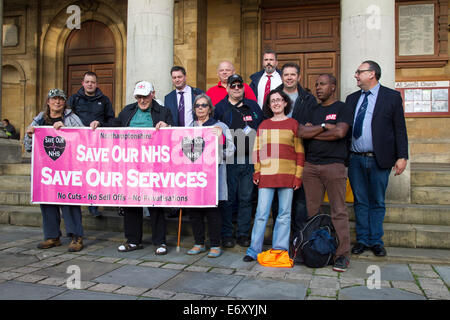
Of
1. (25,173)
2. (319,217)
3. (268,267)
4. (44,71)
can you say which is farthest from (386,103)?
(44,71)

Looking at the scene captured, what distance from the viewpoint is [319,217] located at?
4723mm

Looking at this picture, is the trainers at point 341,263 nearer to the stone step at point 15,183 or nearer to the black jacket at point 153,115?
the black jacket at point 153,115

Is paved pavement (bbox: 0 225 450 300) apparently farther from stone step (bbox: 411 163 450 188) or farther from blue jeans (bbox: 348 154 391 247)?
stone step (bbox: 411 163 450 188)

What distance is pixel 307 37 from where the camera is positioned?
11.6 meters

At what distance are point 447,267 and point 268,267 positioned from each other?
1999mm

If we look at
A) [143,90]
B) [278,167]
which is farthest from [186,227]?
[143,90]

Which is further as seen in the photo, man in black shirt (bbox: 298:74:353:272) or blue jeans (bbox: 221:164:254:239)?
blue jeans (bbox: 221:164:254:239)

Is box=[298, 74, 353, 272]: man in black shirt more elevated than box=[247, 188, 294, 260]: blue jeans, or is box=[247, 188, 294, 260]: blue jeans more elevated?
box=[298, 74, 353, 272]: man in black shirt

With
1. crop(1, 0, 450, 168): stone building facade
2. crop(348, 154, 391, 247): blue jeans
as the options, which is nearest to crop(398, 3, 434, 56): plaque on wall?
crop(1, 0, 450, 168): stone building facade

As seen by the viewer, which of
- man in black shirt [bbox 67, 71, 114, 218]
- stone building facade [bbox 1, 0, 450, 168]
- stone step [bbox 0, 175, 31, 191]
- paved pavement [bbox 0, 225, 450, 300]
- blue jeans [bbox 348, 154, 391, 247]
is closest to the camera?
paved pavement [bbox 0, 225, 450, 300]

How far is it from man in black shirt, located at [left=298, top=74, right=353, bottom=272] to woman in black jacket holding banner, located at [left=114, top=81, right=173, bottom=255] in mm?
1876

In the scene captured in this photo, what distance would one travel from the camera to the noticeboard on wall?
10432 millimetres

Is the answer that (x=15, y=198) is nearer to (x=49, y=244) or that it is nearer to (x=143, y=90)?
(x=49, y=244)

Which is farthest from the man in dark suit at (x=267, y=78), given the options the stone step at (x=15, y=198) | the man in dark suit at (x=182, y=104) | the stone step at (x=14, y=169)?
the stone step at (x=14, y=169)
